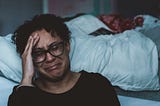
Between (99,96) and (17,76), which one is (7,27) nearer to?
(17,76)

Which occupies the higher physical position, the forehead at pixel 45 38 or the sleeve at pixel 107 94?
the forehead at pixel 45 38

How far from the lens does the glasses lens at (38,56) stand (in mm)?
1062

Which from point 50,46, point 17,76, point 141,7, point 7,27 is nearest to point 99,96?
point 50,46

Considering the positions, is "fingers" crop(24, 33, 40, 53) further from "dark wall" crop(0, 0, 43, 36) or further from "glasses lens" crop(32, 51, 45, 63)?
"dark wall" crop(0, 0, 43, 36)

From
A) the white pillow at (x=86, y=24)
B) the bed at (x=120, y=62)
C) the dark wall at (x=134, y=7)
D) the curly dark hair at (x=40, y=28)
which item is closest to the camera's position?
the curly dark hair at (x=40, y=28)

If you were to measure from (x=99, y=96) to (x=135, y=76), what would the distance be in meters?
0.56

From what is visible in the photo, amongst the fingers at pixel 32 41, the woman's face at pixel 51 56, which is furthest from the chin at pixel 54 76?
the fingers at pixel 32 41

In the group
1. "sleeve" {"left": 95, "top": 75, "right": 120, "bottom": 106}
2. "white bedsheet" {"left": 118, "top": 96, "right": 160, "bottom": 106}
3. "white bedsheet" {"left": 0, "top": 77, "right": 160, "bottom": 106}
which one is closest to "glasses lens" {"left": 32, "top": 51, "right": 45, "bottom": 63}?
"sleeve" {"left": 95, "top": 75, "right": 120, "bottom": 106}

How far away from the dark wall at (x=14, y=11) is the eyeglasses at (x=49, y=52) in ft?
5.50

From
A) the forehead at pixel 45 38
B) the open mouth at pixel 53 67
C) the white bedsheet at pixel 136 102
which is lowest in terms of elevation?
the white bedsheet at pixel 136 102

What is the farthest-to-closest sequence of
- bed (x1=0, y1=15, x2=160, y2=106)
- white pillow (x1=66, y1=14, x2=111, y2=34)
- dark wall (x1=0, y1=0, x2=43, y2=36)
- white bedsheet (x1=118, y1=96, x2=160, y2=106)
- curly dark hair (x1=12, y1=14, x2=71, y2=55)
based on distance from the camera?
dark wall (x1=0, y1=0, x2=43, y2=36) → white pillow (x1=66, y1=14, x2=111, y2=34) → bed (x1=0, y1=15, x2=160, y2=106) → white bedsheet (x1=118, y1=96, x2=160, y2=106) → curly dark hair (x1=12, y1=14, x2=71, y2=55)

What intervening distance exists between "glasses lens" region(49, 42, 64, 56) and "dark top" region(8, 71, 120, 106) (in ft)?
0.44

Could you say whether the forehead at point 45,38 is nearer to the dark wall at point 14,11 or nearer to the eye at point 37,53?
the eye at point 37,53

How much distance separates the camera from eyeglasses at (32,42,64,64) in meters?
1.06
